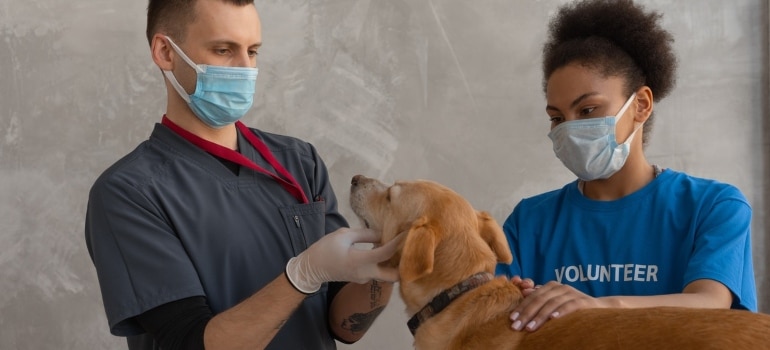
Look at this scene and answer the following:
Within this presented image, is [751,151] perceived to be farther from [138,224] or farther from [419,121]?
[138,224]

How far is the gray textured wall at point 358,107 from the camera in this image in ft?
10.1

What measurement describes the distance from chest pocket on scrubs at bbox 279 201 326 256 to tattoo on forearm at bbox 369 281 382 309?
0.20 meters

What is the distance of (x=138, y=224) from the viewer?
65.8 inches

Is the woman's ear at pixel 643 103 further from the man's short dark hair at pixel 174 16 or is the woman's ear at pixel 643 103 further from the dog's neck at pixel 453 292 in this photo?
the man's short dark hair at pixel 174 16

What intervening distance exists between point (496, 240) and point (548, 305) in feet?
0.94

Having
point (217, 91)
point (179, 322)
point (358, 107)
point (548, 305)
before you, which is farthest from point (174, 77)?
point (358, 107)

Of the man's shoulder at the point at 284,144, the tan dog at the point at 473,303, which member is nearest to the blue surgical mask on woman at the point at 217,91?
the man's shoulder at the point at 284,144

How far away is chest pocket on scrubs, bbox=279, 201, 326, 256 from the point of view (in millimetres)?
1898

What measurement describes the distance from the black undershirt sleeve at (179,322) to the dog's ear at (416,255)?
44 centimetres

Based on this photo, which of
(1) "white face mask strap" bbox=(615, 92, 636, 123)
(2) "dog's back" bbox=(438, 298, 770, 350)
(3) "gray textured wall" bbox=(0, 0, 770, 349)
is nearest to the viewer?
(2) "dog's back" bbox=(438, 298, 770, 350)

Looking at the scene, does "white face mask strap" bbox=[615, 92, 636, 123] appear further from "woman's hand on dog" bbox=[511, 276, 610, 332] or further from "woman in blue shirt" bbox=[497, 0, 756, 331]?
"woman's hand on dog" bbox=[511, 276, 610, 332]

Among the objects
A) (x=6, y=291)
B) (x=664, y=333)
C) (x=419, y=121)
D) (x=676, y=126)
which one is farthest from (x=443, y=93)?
(x=664, y=333)

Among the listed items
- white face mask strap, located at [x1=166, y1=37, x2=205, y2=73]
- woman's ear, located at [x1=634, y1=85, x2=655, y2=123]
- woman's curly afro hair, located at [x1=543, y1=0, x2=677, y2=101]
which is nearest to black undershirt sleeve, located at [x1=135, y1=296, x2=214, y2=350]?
white face mask strap, located at [x1=166, y1=37, x2=205, y2=73]

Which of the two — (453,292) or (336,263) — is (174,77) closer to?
(336,263)
